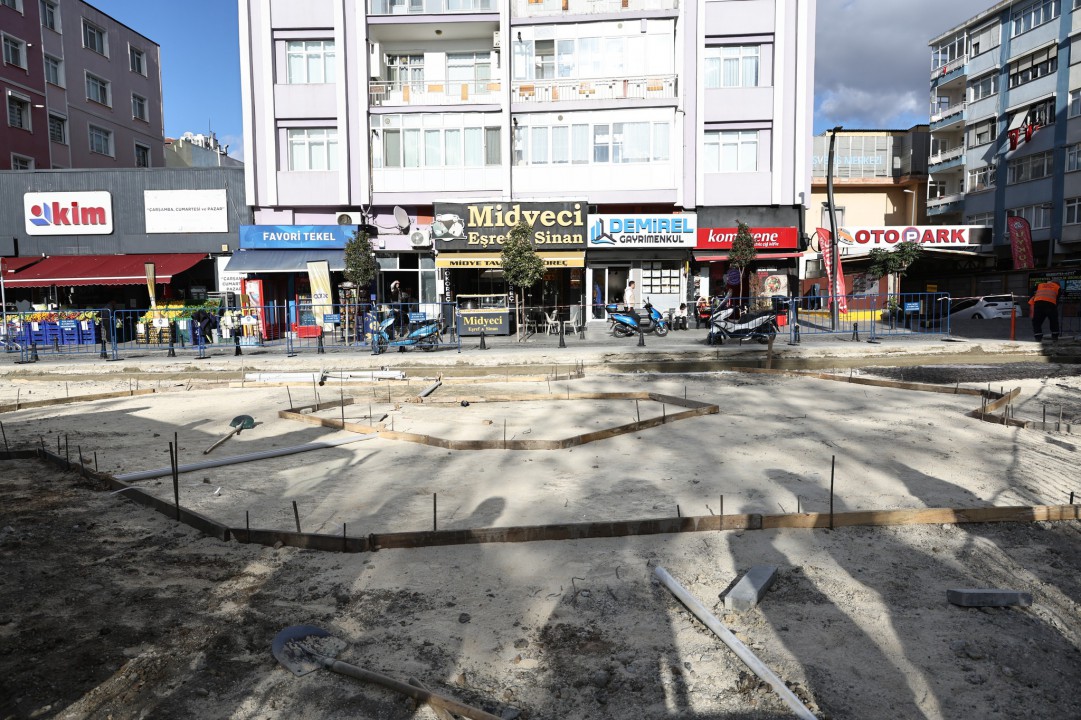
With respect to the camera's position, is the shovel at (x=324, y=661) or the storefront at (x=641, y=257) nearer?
the shovel at (x=324, y=661)

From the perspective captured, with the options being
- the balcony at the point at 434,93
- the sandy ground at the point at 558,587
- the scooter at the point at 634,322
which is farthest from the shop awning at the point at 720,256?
the sandy ground at the point at 558,587

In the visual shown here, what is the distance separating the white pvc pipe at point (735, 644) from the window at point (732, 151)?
24633 millimetres

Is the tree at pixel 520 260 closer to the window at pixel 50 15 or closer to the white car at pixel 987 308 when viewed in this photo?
the white car at pixel 987 308

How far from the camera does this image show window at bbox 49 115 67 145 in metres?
33.8

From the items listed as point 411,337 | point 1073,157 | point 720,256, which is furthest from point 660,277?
point 1073,157

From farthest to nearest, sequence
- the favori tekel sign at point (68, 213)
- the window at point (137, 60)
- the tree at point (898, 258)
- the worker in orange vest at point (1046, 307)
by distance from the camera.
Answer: the window at point (137, 60) < the favori tekel sign at point (68, 213) < the tree at point (898, 258) < the worker in orange vest at point (1046, 307)

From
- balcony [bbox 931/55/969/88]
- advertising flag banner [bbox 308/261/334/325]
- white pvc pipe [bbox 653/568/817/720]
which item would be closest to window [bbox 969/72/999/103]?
balcony [bbox 931/55/969/88]

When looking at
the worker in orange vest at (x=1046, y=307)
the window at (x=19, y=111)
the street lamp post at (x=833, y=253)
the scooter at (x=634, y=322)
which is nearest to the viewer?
the worker in orange vest at (x=1046, y=307)

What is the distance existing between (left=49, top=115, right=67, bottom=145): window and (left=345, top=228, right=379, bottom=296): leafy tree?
2037 centimetres

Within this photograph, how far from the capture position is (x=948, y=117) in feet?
144

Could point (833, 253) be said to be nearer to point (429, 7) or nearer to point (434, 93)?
point (434, 93)

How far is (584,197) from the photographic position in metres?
26.4

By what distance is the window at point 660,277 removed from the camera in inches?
1051

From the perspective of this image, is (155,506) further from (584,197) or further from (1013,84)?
(1013,84)
